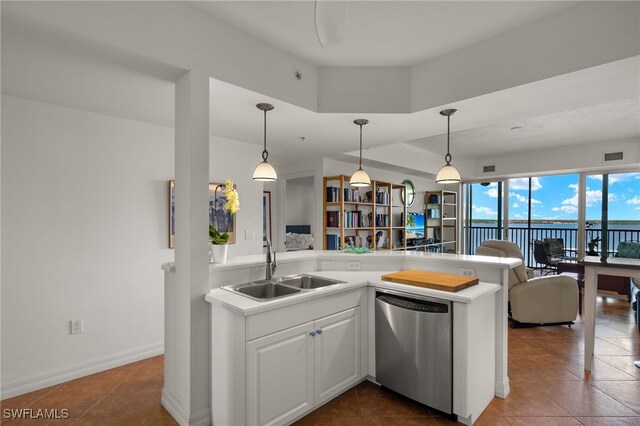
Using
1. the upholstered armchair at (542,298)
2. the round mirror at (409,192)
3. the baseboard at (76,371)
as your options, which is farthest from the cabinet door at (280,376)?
the round mirror at (409,192)

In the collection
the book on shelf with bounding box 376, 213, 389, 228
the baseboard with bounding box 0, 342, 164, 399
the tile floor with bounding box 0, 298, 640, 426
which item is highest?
the book on shelf with bounding box 376, 213, 389, 228

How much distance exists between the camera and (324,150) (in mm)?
4363

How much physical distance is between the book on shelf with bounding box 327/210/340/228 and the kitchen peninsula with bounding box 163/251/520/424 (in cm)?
208

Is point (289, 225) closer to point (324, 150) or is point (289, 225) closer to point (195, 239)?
point (324, 150)

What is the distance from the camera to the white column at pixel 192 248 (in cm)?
204

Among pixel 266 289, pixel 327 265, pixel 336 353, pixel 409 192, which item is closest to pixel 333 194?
pixel 327 265

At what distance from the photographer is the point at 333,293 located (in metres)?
2.34

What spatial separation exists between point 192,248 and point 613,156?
7021 millimetres

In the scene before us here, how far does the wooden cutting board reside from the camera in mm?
2248

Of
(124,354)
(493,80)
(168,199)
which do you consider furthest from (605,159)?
(124,354)

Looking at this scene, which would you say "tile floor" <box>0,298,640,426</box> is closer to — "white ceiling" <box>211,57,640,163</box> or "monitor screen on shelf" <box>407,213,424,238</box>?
"white ceiling" <box>211,57,640,163</box>

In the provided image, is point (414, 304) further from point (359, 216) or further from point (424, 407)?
point (359, 216)

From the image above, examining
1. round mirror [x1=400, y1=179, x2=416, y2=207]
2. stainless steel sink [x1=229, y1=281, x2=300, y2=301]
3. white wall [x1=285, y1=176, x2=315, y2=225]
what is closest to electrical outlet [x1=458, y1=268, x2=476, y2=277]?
stainless steel sink [x1=229, y1=281, x2=300, y2=301]

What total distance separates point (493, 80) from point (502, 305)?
171 centimetres
